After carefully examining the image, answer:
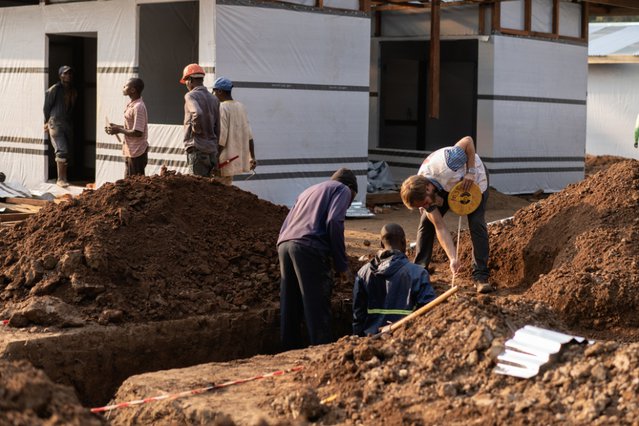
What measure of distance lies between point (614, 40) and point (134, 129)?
17466 mm

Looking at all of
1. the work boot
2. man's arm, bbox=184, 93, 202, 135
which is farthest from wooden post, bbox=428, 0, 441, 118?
the work boot

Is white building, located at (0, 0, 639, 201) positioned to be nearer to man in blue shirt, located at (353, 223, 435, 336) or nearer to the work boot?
the work boot

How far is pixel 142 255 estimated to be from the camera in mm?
8359

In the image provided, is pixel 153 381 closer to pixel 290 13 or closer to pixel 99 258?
pixel 99 258

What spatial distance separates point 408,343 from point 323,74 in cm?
909

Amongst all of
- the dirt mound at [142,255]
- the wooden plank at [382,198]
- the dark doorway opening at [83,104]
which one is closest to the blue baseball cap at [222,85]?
the dirt mound at [142,255]

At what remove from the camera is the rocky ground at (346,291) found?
5.21 m

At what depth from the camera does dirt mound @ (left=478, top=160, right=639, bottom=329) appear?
789cm

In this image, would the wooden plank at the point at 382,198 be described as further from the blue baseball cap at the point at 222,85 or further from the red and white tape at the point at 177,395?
the red and white tape at the point at 177,395

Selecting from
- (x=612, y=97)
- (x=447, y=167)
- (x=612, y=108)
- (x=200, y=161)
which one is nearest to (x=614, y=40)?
(x=612, y=97)

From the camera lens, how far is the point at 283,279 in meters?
7.77

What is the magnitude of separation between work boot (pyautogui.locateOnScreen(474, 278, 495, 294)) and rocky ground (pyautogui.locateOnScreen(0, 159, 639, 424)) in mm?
114

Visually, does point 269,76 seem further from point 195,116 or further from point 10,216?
point 10,216

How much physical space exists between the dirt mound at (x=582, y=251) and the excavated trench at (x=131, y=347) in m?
2.11
